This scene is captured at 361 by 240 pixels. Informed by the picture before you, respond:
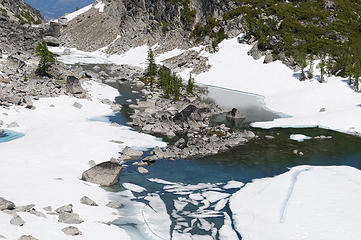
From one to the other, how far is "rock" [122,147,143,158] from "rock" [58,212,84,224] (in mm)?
18119

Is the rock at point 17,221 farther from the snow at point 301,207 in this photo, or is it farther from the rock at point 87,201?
the snow at point 301,207

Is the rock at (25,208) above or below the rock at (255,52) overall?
below

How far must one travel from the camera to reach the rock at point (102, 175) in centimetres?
3588

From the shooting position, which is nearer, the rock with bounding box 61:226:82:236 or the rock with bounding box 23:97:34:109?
the rock with bounding box 61:226:82:236

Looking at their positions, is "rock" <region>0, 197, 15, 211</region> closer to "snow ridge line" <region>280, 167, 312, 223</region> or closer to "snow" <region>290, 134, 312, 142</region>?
"snow ridge line" <region>280, 167, 312, 223</region>

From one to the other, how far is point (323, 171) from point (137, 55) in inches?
5183

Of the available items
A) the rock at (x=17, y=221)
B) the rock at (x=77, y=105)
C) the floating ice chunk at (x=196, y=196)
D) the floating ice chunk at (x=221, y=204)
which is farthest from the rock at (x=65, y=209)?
the rock at (x=77, y=105)

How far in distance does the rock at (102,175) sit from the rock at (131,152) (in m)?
8.03

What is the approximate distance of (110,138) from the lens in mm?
51531

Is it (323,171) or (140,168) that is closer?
(323,171)

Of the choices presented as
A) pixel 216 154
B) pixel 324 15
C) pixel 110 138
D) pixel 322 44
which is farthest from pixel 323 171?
pixel 324 15

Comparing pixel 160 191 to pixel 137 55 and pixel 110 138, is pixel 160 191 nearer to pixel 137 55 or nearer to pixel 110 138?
pixel 110 138

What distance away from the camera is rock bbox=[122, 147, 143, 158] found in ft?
148

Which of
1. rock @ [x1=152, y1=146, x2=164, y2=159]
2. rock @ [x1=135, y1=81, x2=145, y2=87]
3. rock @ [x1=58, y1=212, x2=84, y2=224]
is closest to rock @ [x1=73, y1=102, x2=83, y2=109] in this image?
rock @ [x1=152, y1=146, x2=164, y2=159]
